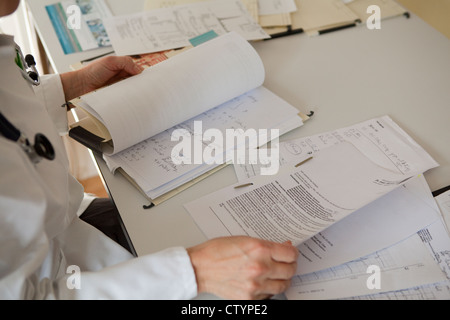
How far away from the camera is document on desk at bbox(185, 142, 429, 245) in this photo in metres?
0.81

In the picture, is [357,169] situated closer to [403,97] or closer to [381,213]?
[381,213]

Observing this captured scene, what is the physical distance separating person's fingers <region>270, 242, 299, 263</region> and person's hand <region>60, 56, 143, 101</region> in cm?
63

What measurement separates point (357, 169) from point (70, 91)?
2.40 ft

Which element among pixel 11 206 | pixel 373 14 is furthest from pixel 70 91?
pixel 373 14

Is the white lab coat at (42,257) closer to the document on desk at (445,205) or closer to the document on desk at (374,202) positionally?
the document on desk at (374,202)

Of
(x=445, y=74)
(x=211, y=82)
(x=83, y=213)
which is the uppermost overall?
(x=211, y=82)

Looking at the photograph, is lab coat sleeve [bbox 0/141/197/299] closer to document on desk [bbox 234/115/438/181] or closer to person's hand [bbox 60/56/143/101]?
document on desk [bbox 234/115/438/181]

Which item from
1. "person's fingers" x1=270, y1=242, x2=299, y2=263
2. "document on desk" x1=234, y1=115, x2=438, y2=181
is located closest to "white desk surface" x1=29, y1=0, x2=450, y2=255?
"document on desk" x1=234, y1=115, x2=438, y2=181

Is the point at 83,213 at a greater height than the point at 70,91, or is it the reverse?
the point at 70,91

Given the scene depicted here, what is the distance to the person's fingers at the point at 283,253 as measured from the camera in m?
0.72

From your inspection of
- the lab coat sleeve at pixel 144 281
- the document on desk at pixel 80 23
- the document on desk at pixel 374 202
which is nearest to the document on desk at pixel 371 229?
the document on desk at pixel 374 202

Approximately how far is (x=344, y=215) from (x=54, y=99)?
2.51 ft

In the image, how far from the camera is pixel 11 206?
700 mm

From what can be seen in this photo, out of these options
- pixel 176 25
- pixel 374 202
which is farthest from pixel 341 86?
pixel 176 25
